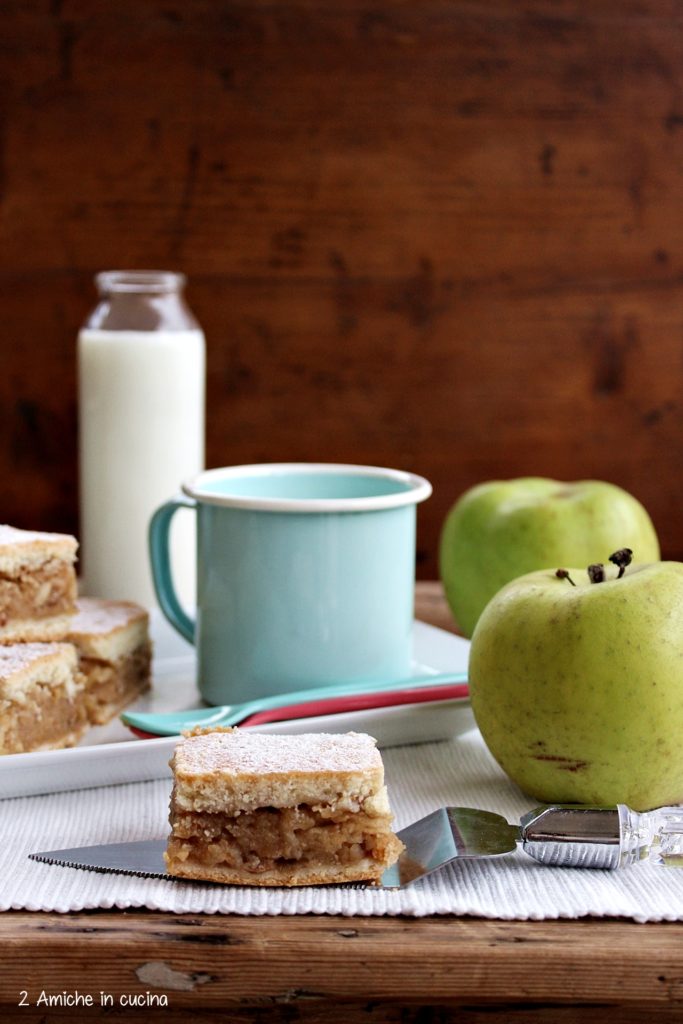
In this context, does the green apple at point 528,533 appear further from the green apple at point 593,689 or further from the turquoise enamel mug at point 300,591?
the green apple at point 593,689

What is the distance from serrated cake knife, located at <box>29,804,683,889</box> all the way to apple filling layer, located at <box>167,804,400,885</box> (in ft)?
0.05

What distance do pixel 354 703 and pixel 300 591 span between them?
0.30 feet

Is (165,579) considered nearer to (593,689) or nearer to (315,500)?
(315,500)

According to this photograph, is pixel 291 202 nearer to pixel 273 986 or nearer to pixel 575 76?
pixel 575 76

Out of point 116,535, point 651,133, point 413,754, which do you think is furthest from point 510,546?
point 651,133

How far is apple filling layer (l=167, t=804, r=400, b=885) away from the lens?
623 mm

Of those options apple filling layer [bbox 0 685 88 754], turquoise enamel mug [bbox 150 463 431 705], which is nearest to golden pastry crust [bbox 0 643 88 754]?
apple filling layer [bbox 0 685 88 754]

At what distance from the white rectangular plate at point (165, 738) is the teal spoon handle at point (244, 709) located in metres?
0.02

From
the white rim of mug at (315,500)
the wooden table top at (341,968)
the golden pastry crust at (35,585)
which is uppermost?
the white rim of mug at (315,500)

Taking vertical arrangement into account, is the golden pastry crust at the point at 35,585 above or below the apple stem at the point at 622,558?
below

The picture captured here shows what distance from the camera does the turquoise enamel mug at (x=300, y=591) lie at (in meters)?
0.87

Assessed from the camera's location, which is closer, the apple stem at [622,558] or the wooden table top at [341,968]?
the wooden table top at [341,968]

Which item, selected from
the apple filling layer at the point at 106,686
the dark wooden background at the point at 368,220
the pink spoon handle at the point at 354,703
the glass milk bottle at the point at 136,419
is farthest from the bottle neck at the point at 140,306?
the pink spoon handle at the point at 354,703

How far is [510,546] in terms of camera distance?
3.59 feet
